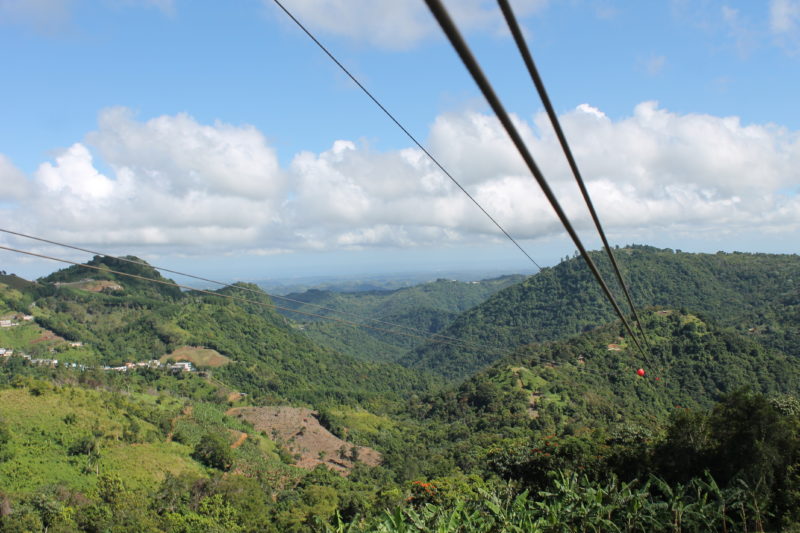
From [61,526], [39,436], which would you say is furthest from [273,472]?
[61,526]

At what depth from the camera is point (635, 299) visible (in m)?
137

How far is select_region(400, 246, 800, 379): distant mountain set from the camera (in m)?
117

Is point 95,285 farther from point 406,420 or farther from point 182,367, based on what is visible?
point 406,420

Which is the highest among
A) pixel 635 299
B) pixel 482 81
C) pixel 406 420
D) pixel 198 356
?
pixel 482 81

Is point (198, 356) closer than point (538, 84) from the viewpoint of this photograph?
No

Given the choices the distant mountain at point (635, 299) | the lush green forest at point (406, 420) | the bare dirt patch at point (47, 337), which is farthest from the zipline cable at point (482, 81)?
the distant mountain at point (635, 299)

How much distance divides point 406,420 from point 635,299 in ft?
286

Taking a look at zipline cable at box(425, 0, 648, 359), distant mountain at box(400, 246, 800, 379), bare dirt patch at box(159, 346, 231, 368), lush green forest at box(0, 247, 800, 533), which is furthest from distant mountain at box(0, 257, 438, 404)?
zipline cable at box(425, 0, 648, 359)

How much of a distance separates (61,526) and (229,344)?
86891 mm

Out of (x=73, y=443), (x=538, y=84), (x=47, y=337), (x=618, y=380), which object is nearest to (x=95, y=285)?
(x=47, y=337)

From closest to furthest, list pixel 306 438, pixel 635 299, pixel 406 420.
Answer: pixel 306 438
pixel 406 420
pixel 635 299

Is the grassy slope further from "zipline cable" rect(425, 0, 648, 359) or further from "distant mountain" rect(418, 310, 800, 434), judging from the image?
"zipline cable" rect(425, 0, 648, 359)

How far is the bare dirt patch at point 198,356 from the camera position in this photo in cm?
9819

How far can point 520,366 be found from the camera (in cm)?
8162
